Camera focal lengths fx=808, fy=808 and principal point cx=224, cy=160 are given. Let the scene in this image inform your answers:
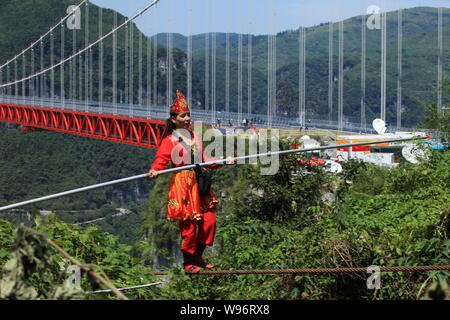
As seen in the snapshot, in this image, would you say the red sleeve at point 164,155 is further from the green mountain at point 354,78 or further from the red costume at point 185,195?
the green mountain at point 354,78

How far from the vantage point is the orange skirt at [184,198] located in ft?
16.8

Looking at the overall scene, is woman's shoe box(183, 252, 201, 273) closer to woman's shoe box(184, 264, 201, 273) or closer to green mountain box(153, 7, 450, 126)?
woman's shoe box(184, 264, 201, 273)

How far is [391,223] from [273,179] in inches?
299

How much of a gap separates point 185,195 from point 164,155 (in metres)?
0.29

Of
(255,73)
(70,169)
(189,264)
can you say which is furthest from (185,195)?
(255,73)

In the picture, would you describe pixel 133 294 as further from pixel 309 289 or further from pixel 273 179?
pixel 273 179

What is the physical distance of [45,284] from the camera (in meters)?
4.62

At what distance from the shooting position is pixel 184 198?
5.12 metres

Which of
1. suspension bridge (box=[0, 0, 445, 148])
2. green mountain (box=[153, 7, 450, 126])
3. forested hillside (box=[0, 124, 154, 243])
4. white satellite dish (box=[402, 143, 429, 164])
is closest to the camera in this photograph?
white satellite dish (box=[402, 143, 429, 164])

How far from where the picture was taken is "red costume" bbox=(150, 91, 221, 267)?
5102 mm

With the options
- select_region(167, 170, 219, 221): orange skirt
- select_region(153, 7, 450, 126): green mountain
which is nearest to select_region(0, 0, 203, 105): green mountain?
select_region(153, 7, 450, 126): green mountain

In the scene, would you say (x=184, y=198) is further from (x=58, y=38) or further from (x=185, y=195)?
(x=58, y=38)

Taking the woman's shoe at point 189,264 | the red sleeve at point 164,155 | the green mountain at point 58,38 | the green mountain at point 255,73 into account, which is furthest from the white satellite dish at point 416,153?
the green mountain at point 58,38

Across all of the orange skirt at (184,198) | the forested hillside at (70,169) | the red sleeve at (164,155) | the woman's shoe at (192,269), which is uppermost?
the red sleeve at (164,155)
